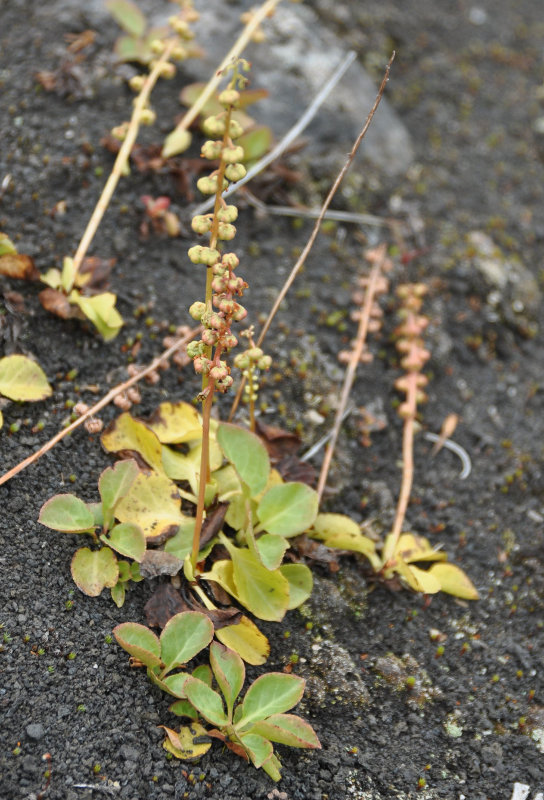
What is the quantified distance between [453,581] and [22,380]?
69.7 inches

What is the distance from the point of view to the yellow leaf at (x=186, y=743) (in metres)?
2.16

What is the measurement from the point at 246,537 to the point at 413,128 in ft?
11.0

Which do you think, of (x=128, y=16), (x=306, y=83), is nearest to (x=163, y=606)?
(x=128, y=16)

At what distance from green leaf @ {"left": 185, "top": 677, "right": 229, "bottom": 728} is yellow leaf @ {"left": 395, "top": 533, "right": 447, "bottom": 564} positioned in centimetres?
98

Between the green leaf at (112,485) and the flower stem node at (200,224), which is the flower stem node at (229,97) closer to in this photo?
the flower stem node at (200,224)

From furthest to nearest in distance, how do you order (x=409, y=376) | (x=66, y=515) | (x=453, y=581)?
1. (x=409, y=376)
2. (x=453, y=581)
3. (x=66, y=515)

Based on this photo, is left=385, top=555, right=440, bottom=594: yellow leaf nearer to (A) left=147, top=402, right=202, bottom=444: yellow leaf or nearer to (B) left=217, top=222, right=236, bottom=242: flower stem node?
(A) left=147, top=402, right=202, bottom=444: yellow leaf

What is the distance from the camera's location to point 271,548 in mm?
2461

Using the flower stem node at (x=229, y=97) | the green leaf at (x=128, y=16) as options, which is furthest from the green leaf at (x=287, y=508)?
the green leaf at (x=128, y=16)

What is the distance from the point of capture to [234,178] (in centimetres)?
202

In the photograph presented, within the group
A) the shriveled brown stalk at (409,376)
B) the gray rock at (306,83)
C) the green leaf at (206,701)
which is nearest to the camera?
the green leaf at (206,701)

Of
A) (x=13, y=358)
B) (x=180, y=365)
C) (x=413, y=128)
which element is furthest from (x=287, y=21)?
(x=13, y=358)

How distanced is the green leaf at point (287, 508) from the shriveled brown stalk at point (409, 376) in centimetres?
55

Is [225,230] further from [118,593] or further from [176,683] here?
[176,683]
